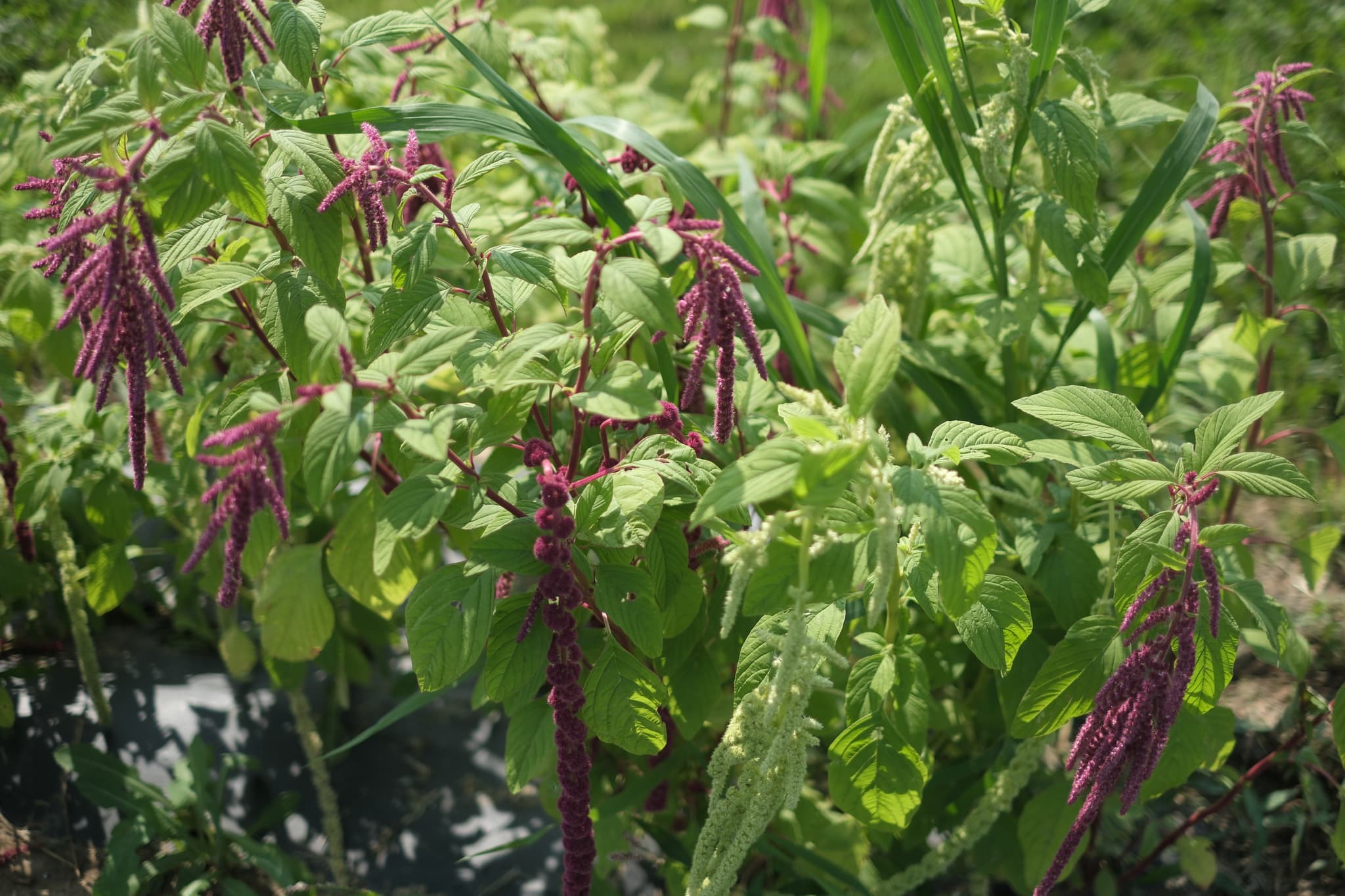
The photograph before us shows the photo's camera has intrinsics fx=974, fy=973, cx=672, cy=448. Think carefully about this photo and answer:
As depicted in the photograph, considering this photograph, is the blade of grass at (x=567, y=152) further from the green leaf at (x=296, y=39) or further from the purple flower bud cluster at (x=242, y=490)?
the purple flower bud cluster at (x=242, y=490)

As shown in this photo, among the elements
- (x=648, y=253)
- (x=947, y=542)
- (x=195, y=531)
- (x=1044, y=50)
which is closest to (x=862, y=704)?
(x=947, y=542)

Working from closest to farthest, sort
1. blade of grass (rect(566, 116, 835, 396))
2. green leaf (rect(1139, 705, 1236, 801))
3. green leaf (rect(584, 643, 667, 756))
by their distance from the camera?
green leaf (rect(584, 643, 667, 756)) → green leaf (rect(1139, 705, 1236, 801)) → blade of grass (rect(566, 116, 835, 396))

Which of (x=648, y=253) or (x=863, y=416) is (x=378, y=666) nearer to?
(x=648, y=253)

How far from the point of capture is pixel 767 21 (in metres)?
2.72

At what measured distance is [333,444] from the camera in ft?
3.32

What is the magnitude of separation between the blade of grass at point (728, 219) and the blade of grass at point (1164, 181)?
514mm

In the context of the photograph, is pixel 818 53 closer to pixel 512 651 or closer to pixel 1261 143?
pixel 1261 143

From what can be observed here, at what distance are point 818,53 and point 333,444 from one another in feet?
6.24

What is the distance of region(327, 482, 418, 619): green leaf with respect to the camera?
1.37 meters

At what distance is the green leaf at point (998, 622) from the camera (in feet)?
4.05

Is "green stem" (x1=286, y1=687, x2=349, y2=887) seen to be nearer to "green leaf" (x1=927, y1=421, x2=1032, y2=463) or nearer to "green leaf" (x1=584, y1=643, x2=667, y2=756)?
"green leaf" (x1=584, y1=643, x2=667, y2=756)

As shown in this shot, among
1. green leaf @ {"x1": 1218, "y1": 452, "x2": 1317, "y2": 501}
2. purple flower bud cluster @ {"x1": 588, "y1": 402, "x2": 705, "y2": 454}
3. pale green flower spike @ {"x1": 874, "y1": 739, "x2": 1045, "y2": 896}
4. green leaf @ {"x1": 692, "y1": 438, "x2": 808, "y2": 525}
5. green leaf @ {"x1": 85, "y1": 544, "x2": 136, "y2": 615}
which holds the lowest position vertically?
pale green flower spike @ {"x1": 874, "y1": 739, "x2": 1045, "y2": 896}

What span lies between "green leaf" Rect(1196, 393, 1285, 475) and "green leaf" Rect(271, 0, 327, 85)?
1.24 m

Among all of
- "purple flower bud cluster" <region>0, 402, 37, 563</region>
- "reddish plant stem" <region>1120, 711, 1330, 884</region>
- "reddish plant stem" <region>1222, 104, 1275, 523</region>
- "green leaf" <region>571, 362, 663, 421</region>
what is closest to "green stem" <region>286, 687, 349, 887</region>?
"purple flower bud cluster" <region>0, 402, 37, 563</region>
